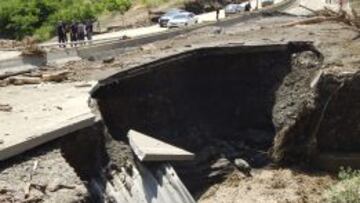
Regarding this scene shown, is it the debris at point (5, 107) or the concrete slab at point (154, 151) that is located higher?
the debris at point (5, 107)

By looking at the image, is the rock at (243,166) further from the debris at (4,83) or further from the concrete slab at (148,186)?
the debris at (4,83)

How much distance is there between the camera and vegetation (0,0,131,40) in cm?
4200

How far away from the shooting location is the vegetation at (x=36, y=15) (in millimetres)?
42000

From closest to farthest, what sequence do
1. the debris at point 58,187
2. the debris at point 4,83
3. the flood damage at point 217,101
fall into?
1. the debris at point 58,187
2. the debris at point 4,83
3. the flood damage at point 217,101

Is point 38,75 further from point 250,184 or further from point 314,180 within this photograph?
point 314,180

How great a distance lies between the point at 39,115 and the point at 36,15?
31653 mm

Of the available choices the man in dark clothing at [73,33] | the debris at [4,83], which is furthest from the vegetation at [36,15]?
the debris at [4,83]

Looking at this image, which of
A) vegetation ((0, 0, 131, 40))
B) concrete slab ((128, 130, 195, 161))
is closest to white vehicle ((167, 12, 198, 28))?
vegetation ((0, 0, 131, 40))

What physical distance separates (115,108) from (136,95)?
56.4 inches

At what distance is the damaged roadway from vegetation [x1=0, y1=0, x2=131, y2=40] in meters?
16.3

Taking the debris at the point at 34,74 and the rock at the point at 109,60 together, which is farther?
the rock at the point at 109,60

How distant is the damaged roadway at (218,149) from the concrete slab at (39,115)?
0.72 feet

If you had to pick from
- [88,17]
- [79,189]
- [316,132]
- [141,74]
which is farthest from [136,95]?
[88,17]

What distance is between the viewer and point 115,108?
57.4 ft
